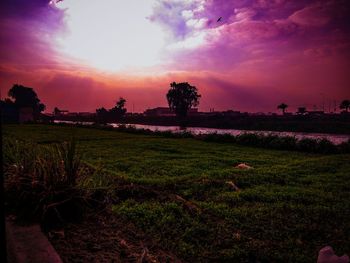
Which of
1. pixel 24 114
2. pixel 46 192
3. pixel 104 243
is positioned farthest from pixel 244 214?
pixel 24 114

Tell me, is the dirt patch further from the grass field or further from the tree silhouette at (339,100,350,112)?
the tree silhouette at (339,100,350,112)

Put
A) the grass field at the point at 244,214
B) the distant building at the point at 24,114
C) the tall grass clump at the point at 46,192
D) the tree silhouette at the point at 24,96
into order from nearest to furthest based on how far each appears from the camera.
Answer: the grass field at the point at 244,214, the tall grass clump at the point at 46,192, the distant building at the point at 24,114, the tree silhouette at the point at 24,96

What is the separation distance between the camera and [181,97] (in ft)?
312

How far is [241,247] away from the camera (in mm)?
3461

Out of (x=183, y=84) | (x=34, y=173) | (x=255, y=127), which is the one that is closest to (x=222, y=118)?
(x=255, y=127)

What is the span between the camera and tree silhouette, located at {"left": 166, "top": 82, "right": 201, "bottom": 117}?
9506cm

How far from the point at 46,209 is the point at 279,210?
3305 millimetres

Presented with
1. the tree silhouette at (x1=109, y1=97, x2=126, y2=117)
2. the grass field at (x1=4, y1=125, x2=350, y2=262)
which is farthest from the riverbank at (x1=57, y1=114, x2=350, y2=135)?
the grass field at (x1=4, y1=125, x2=350, y2=262)

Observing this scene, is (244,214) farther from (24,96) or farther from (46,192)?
(24,96)

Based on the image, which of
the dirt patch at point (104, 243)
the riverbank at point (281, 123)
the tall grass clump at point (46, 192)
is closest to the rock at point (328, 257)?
the dirt patch at point (104, 243)

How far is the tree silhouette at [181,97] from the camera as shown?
9506 centimetres

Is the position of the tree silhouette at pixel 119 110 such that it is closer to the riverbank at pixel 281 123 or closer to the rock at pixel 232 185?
the riverbank at pixel 281 123

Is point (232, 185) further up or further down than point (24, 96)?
further down


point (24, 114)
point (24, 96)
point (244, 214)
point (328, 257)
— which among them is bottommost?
point (244, 214)
